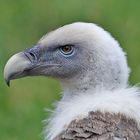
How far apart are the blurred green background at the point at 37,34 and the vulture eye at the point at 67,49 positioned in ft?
8.12

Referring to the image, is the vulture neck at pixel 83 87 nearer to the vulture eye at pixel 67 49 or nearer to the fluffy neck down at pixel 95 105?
the fluffy neck down at pixel 95 105

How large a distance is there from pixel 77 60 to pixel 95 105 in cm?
42

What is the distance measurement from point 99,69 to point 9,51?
3.95 m

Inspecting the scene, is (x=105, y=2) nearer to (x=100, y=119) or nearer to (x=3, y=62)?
(x=3, y=62)

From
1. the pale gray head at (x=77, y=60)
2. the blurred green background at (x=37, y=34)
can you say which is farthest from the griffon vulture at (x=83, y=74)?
the blurred green background at (x=37, y=34)

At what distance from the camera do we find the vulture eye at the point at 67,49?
7.22 meters

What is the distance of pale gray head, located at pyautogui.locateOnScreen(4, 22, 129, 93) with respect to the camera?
7.05 meters

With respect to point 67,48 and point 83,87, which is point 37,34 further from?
point 83,87

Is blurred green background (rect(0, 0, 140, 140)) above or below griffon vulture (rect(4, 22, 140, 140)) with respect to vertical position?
above

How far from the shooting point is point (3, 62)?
10.6 metres

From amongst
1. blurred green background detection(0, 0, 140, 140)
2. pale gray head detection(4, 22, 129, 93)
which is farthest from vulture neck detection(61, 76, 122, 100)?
blurred green background detection(0, 0, 140, 140)

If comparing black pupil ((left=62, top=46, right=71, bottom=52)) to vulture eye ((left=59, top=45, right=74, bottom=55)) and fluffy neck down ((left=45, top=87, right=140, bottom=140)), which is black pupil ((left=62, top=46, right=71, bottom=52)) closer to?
vulture eye ((left=59, top=45, right=74, bottom=55))

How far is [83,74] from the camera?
23.5ft

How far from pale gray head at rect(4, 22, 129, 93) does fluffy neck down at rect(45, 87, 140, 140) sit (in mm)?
61
